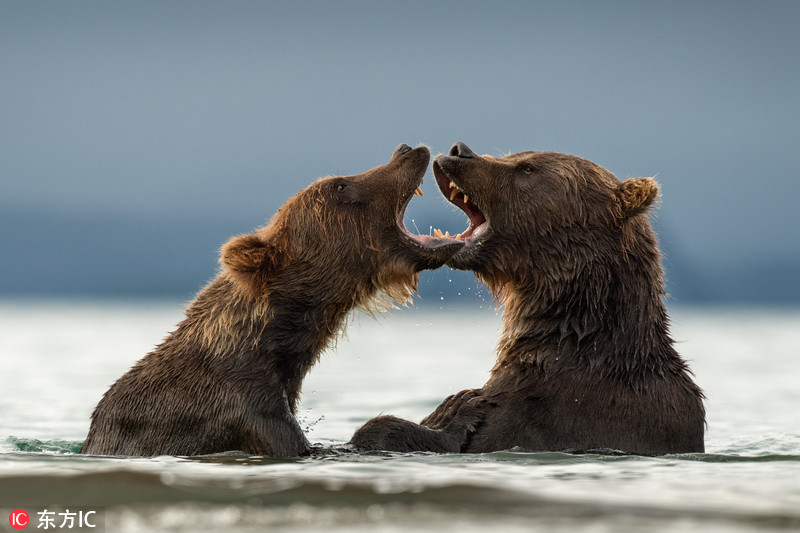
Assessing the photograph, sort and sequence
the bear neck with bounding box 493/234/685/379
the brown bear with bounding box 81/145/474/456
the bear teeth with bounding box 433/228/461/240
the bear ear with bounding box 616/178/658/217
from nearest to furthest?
the brown bear with bounding box 81/145/474/456, the bear neck with bounding box 493/234/685/379, the bear ear with bounding box 616/178/658/217, the bear teeth with bounding box 433/228/461/240

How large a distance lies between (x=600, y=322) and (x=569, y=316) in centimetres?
21

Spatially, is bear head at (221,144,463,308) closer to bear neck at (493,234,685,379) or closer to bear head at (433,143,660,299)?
bear head at (433,143,660,299)

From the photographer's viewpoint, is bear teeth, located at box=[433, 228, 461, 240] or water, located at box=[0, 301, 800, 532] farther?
bear teeth, located at box=[433, 228, 461, 240]

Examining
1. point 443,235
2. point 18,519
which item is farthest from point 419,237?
point 18,519

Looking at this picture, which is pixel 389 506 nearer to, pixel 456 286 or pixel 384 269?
pixel 384 269

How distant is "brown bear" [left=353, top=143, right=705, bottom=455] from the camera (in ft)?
22.0

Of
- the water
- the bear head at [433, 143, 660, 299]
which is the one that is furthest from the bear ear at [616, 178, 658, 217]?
the water

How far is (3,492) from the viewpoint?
5039 millimetres

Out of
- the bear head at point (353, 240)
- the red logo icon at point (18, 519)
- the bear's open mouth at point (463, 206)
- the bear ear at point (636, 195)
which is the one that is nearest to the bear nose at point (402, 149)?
the bear head at point (353, 240)

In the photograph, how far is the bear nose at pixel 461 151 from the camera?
735cm

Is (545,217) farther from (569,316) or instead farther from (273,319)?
(273,319)

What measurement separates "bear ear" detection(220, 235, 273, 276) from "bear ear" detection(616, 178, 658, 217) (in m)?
2.35

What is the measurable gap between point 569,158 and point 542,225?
0.56 meters

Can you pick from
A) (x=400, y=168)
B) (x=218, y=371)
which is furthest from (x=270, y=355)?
(x=400, y=168)
